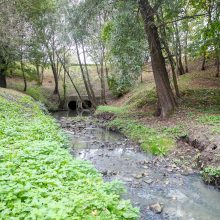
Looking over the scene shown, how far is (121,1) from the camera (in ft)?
40.9

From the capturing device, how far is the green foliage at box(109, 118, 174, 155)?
9.92 m

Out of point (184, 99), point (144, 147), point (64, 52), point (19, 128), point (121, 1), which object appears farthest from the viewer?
point (64, 52)

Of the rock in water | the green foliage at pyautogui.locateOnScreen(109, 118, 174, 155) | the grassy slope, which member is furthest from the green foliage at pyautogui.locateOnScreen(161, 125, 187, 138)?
the rock in water

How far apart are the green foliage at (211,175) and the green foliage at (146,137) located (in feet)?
7.79

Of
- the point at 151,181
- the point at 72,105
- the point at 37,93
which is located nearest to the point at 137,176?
the point at 151,181

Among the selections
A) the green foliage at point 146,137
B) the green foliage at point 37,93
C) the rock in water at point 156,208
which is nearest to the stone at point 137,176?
the rock in water at point 156,208

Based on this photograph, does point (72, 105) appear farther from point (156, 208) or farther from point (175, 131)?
point (156, 208)

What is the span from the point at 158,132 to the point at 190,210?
19.4 ft

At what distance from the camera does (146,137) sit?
37.0 ft

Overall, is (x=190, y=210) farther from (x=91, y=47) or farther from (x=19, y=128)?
(x=91, y=47)

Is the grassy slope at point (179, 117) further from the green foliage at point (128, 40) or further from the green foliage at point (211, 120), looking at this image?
the green foliage at point (128, 40)

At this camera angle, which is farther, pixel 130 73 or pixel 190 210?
pixel 130 73

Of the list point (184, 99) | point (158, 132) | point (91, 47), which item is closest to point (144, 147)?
point (158, 132)

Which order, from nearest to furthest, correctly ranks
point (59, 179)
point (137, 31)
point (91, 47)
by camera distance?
point (59, 179), point (137, 31), point (91, 47)
